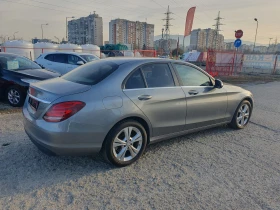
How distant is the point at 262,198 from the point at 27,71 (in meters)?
6.46

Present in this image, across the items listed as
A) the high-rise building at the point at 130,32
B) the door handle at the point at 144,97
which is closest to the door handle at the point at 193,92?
the door handle at the point at 144,97

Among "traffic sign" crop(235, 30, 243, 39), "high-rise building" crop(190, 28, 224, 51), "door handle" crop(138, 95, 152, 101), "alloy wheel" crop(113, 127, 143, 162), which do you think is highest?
"high-rise building" crop(190, 28, 224, 51)

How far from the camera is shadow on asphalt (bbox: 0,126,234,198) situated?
2795 mm

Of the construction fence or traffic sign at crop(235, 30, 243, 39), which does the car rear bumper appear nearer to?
traffic sign at crop(235, 30, 243, 39)

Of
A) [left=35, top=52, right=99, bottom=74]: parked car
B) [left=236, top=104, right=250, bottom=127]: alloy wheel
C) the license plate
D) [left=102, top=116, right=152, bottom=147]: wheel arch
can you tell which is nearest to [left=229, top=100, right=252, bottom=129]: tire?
[left=236, top=104, right=250, bottom=127]: alloy wheel

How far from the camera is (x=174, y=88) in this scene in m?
3.76

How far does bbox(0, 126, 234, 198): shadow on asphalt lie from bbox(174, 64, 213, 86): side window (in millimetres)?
1254

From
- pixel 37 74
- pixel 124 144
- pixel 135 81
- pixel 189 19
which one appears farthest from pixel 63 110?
pixel 189 19

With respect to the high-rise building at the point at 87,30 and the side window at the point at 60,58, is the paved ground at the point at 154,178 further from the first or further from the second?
the high-rise building at the point at 87,30

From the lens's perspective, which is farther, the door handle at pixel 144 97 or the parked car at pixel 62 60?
the parked car at pixel 62 60

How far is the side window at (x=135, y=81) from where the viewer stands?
129 inches

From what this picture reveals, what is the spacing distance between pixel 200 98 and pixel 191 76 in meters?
0.43

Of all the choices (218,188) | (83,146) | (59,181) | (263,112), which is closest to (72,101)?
(83,146)

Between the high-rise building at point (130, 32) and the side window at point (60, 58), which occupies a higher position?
the high-rise building at point (130, 32)
